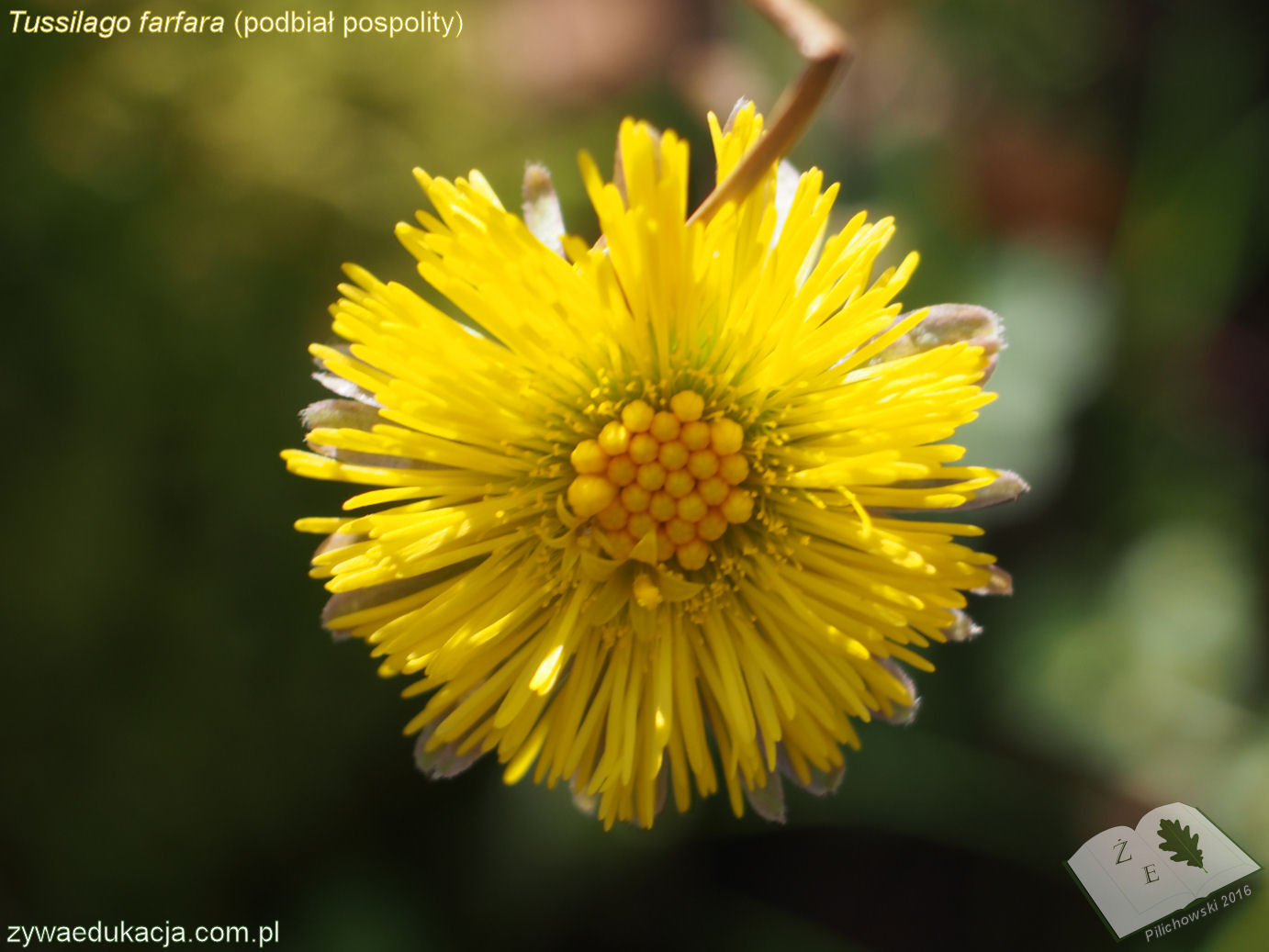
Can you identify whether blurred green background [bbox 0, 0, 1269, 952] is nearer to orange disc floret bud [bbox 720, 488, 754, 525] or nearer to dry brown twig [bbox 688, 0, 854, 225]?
orange disc floret bud [bbox 720, 488, 754, 525]

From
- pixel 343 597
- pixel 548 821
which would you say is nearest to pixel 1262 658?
pixel 548 821

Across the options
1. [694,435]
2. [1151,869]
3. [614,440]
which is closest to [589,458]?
[614,440]

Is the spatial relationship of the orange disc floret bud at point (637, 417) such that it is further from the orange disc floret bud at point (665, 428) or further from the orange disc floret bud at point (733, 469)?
the orange disc floret bud at point (733, 469)

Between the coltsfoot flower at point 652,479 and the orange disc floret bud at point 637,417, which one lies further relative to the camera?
the orange disc floret bud at point 637,417

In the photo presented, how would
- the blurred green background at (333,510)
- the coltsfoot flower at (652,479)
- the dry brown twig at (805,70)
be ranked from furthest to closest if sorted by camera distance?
the blurred green background at (333,510)
the coltsfoot flower at (652,479)
the dry brown twig at (805,70)

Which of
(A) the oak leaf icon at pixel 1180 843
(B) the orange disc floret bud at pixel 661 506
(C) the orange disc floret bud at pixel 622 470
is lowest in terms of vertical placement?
(A) the oak leaf icon at pixel 1180 843

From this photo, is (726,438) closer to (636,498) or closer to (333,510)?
(636,498)

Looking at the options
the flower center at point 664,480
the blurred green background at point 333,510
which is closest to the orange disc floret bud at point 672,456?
the flower center at point 664,480

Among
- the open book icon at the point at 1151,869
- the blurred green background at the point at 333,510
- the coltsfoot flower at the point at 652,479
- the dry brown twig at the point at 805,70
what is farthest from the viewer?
the blurred green background at the point at 333,510
